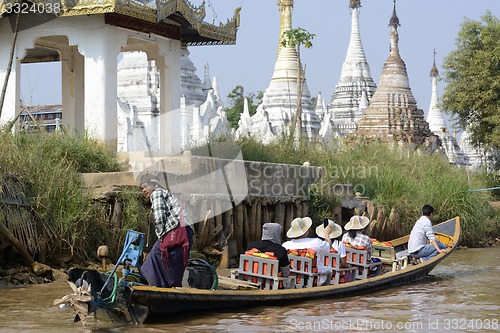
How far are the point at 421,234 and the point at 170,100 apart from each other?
7.02 meters

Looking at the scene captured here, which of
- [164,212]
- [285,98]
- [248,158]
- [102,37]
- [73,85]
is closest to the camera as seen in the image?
[164,212]

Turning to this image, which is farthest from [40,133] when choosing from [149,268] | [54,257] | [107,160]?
[149,268]

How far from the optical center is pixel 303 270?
11.8 meters

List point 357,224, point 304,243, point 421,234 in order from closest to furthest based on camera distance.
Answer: point 304,243 → point 357,224 → point 421,234

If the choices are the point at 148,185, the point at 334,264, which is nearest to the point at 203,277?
the point at 148,185

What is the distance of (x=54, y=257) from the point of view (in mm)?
13469

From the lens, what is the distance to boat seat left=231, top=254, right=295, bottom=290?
440 inches

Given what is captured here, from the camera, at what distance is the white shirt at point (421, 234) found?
1462cm

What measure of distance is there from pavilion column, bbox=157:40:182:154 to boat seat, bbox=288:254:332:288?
26.4 feet

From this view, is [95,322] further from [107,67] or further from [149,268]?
[107,67]

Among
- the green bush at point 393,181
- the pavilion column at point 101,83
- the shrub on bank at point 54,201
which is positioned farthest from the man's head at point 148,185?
the green bush at point 393,181

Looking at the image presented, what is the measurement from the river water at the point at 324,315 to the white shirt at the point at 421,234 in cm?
122

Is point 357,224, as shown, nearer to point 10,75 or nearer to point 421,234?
point 421,234

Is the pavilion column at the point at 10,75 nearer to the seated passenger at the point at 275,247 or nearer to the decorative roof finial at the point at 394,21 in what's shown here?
the seated passenger at the point at 275,247
